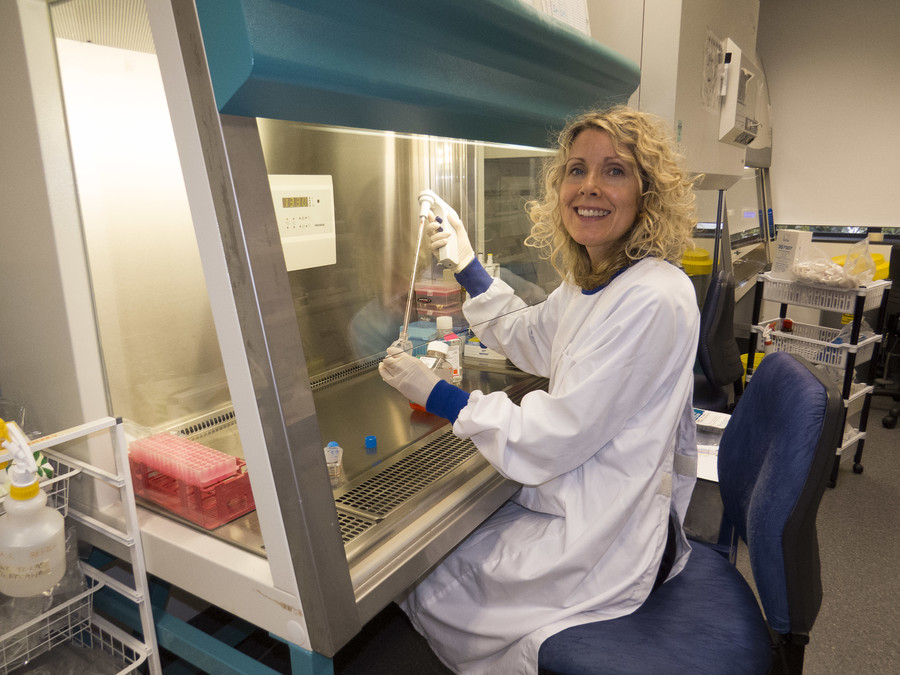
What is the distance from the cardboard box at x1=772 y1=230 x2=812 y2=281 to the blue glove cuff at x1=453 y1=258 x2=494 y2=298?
2.35 m

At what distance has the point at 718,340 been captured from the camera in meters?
2.75

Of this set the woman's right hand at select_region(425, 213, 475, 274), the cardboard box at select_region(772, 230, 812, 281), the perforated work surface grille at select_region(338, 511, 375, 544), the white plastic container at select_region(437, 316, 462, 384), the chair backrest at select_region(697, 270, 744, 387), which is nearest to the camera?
the perforated work surface grille at select_region(338, 511, 375, 544)

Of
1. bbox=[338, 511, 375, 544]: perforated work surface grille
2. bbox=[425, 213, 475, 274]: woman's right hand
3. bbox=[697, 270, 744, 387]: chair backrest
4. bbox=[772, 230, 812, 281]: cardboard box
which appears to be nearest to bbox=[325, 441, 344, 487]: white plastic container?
bbox=[338, 511, 375, 544]: perforated work surface grille

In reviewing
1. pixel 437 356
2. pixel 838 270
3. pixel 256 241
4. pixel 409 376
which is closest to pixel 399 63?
pixel 256 241

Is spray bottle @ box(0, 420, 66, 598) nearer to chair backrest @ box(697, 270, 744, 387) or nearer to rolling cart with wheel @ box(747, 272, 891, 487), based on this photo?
chair backrest @ box(697, 270, 744, 387)

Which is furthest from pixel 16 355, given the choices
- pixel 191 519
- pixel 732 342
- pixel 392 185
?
pixel 732 342

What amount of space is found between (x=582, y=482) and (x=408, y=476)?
1.19 feet

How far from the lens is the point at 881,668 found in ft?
6.38

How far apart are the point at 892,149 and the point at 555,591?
520 cm

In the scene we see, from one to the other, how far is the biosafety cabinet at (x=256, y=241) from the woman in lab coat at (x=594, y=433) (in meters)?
0.14

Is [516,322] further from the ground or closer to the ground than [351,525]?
further from the ground

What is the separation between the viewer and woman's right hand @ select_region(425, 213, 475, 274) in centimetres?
158

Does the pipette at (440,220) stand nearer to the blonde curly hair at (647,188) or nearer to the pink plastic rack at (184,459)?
the blonde curly hair at (647,188)

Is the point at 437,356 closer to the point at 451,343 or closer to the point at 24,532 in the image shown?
the point at 451,343
